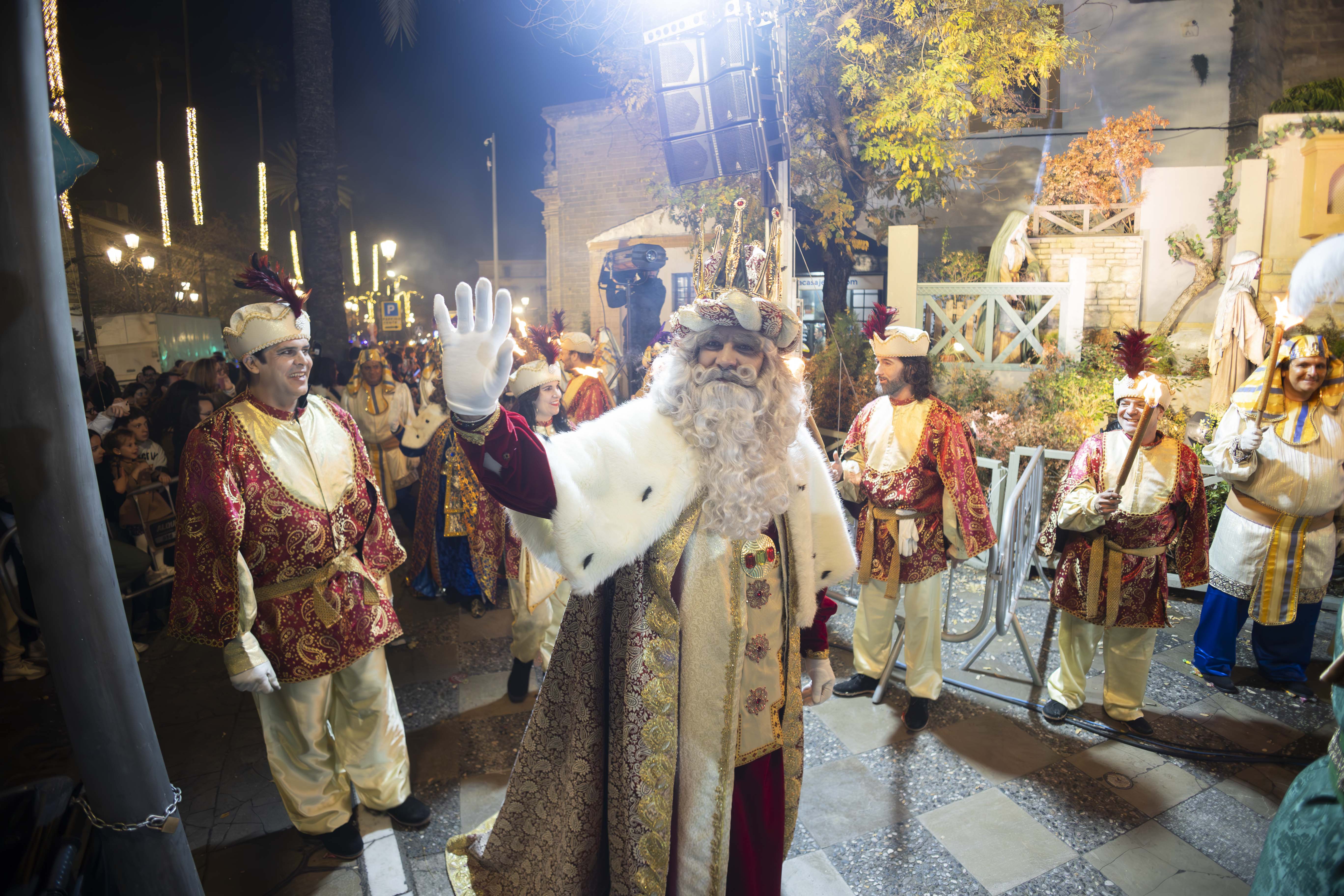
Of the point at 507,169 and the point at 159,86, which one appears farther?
the point at 507,169

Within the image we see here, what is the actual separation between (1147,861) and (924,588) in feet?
5.07

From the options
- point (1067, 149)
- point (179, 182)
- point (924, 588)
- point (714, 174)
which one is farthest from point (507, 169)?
point (924, 588)

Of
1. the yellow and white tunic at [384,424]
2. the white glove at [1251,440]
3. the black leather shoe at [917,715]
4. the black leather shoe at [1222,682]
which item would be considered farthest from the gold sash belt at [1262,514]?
the yellow and white tunic at [384,424]

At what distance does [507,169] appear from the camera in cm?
2445

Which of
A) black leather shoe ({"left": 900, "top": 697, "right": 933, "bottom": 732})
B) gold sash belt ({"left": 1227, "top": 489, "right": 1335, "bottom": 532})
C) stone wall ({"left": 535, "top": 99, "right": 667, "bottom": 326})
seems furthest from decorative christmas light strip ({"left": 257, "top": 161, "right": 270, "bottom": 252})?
gold sash belt ({"left": 1227, "top": 489, "right": 1335, "bottom": 532})

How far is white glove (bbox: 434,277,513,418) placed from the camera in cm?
177

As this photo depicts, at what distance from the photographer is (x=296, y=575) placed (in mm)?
2848

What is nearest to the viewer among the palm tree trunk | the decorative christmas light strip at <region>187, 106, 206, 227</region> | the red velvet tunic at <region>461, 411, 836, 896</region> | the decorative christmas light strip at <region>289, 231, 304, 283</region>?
the red velvet tunic at <region>461, 411, 836, 896</region>

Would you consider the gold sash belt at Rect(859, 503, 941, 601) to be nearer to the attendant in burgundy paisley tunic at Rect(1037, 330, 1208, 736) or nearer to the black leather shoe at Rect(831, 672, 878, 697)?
the black leather shoe at Rect(831, 672, 878, 697)

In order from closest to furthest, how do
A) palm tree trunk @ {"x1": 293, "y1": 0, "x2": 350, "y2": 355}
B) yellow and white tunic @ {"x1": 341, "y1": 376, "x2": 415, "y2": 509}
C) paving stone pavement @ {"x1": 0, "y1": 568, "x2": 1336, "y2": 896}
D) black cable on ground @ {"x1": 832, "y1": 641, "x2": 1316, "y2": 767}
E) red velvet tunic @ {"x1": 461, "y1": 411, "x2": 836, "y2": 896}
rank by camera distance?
red velvet tunic @ {"x1": 461, "y1": 411, "x2": 836, "y2": 896} → paving stone pavement @ {"x1": 0, "y1": 568, "x2": 1336, "y2": 896} → black cable on ground @ {"x1": 832, "y1": 641, "x2": 1316, "y2": 767} → yellow and white tunic @ {"x1": 341, "y1": 376, "x2": 415, "y2": 509} → palm tree trunk @ {"x1": 293, "y1": 0, "x2": 350, "y2": 355}

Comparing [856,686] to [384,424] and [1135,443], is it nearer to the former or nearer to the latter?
[1135,443]

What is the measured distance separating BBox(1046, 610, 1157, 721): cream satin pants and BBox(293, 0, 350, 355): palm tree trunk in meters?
8.98

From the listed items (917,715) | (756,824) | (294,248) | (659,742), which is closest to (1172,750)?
(917,715)

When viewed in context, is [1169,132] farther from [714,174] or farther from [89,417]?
[89,417]
